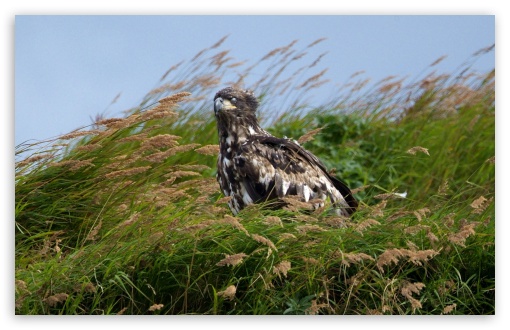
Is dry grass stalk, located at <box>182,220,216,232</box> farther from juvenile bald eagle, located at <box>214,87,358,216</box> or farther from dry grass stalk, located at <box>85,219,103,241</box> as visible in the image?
juvenile bald eagle, located at <box>214,87,358,216</box>

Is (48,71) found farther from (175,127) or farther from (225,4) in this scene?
(175,127)

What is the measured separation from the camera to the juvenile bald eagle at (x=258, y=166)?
5.43 m

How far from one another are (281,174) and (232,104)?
0.54 meters

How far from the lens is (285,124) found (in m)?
7.64

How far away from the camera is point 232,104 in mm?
5688

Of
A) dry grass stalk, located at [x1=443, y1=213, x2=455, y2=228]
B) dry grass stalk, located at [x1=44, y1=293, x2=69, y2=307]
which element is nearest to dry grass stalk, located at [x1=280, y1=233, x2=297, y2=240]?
dry grass stalk, located at [x1=443, y1=213, x2=455, y2=228]

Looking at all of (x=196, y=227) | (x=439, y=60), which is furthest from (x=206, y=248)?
(x=439, y=60)

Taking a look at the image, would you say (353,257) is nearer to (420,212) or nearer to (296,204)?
(296,204)

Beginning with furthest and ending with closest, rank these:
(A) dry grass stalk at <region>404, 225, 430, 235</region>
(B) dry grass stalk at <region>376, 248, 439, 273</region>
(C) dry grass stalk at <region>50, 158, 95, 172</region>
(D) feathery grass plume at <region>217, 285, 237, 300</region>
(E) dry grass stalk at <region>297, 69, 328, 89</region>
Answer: (E) dry grass stalk at <region>297, 69, 328, 89</region> → (C) dry grass stalk at <region>50, 158, 95, 172</region> → (A) dry grass stalk at <region>404, 225, 430, 235</region> → (B) dry grass stalk at <region>376, 248, 439, 273</region> → (D) feathery grass plume at <region>217, 285, 237, 300</region>

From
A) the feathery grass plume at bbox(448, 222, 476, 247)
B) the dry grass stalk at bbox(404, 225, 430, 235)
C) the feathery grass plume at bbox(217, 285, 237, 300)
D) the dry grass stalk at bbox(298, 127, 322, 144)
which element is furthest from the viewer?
the dry grass stalk at bbox(298, 127, 322, 144)

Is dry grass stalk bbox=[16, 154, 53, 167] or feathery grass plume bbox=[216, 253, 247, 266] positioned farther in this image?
dry grass stalk bbox=[16, 154, 53, 167]

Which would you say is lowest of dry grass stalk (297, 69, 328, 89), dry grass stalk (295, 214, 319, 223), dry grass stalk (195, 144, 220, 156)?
dry grass stalk (295, 214, 319, 223)

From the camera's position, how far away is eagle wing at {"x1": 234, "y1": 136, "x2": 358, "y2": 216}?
5.42 metres

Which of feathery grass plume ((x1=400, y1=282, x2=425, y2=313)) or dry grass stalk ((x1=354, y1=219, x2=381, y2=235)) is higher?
dry grass stalk ((x1=354, y1=219, x2=381, y2=235))
